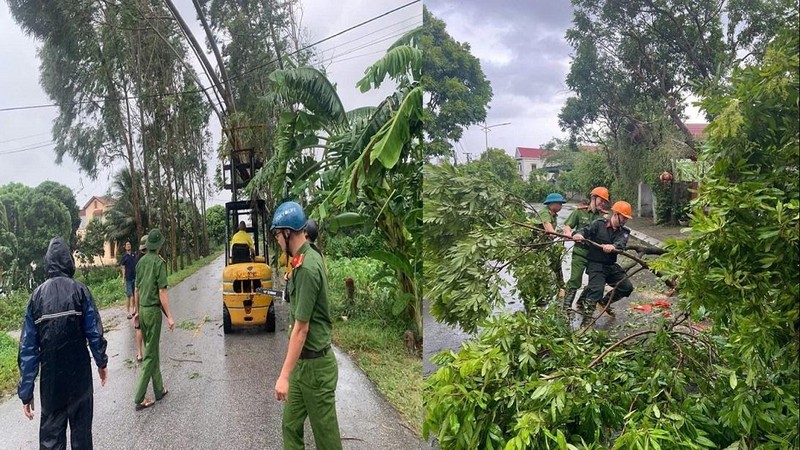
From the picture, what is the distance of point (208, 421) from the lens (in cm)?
173

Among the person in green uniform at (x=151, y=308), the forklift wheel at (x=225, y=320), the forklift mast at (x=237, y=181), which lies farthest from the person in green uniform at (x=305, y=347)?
the person in green uniform at (x=151, y=308)

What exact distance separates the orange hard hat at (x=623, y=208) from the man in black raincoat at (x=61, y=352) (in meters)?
1.62

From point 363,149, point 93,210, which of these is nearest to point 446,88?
point 363,149

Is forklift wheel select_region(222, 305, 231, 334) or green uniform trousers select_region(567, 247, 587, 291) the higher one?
green uniform trousers select_region(567, 247, 587, 291)

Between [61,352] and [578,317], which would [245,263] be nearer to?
[61,352]

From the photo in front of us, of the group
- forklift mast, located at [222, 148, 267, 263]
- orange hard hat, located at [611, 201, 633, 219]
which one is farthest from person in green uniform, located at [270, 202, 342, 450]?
orange hard hat, located at [611, 201, 633, 219]

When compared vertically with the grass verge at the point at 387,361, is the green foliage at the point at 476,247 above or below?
above

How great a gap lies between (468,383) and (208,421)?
852 mm

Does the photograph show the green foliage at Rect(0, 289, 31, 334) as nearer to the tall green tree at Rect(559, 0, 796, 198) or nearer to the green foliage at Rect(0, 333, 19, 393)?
Answer: the green foliage at Rect(0, 333, 19, 393)

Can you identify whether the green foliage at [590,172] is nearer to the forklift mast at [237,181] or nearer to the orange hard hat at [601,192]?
the orange hard hat at [601,192]

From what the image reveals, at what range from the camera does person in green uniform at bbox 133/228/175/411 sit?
1.72 meters

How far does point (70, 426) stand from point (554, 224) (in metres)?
1.59

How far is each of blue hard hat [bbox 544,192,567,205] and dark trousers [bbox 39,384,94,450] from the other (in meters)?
1.54

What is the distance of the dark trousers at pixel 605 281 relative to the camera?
4.77 ft
